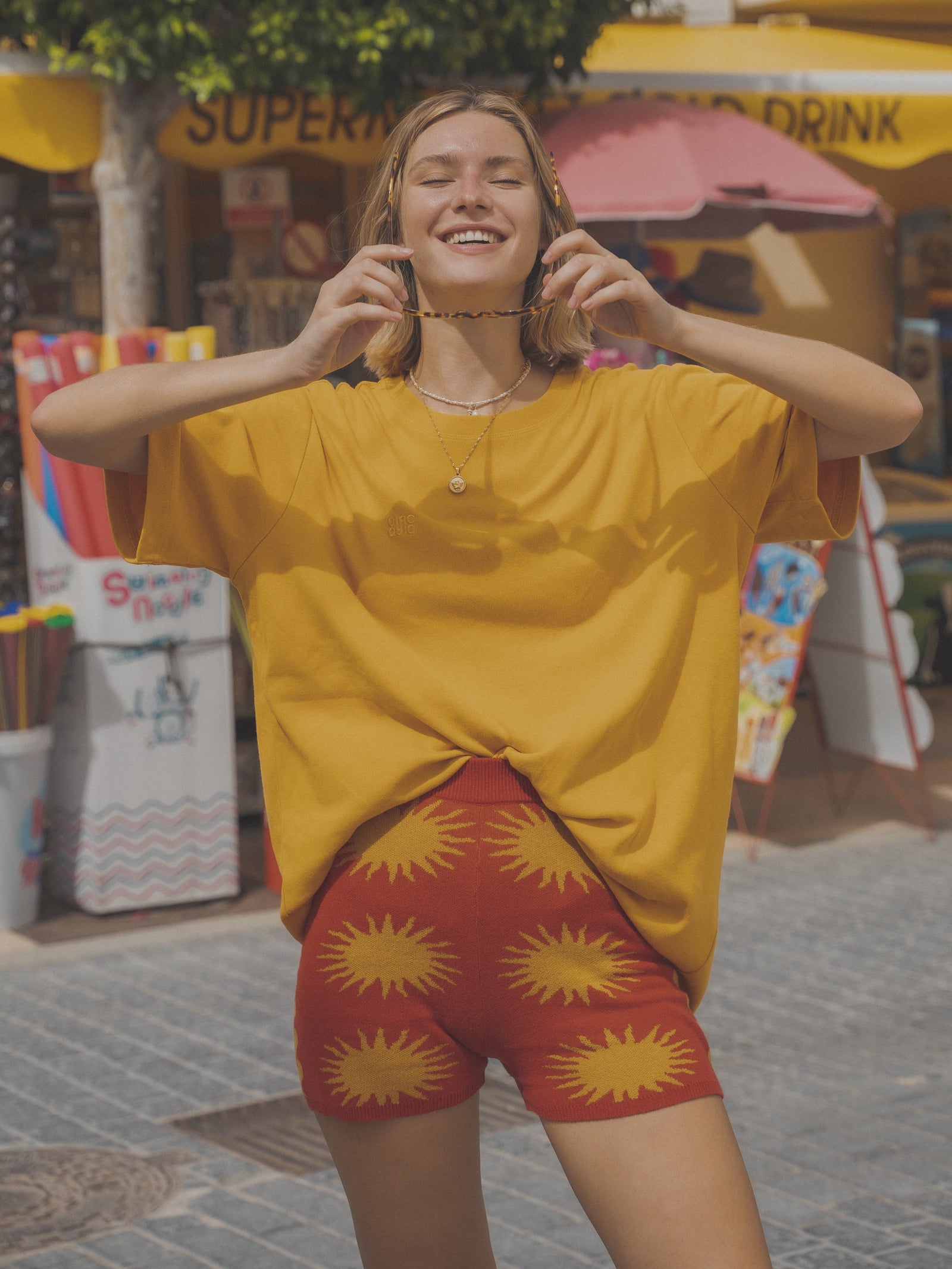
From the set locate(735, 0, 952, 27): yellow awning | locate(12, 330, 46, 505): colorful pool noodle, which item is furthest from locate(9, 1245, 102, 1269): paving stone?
locate(735, 0, 952, 27): yellow awning

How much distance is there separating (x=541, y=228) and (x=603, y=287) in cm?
27

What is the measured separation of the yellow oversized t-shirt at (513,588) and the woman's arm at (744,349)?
104 mm

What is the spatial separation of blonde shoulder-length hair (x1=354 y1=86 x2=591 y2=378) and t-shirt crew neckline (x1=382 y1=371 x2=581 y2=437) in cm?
6

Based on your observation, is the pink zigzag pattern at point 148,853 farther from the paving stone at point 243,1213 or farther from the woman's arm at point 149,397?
the woman's arm at point 149,397

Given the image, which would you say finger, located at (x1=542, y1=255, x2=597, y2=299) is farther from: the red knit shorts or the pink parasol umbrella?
the pink parasol umbrella

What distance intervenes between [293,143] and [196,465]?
4.89 m

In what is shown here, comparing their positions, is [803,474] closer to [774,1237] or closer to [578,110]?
[774,1237]

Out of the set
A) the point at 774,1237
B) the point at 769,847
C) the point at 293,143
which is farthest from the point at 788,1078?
the point at 293,143

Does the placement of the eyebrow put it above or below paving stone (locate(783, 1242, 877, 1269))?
above

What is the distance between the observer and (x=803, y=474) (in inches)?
88.7

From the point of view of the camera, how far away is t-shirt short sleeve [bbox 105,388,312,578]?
7.32ft

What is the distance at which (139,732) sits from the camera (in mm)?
6211

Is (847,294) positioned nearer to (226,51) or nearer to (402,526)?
(226,51)

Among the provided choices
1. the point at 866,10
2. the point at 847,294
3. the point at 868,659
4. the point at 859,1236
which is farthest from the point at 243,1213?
the point at 866,10
